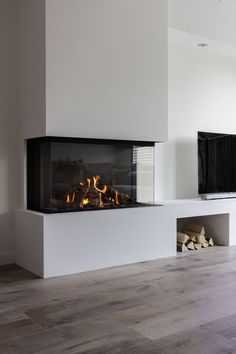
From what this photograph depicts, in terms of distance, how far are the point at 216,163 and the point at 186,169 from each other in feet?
1.25

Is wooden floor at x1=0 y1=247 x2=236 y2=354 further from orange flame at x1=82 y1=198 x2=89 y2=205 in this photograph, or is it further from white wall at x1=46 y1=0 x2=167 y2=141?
white wall at x1=46 y1=0 x2=167 y2=141

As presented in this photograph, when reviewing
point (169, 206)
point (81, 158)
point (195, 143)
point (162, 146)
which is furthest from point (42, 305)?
point (195, 143)

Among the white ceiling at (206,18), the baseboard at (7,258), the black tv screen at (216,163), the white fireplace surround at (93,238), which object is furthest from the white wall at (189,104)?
the baseboard at (7,258)

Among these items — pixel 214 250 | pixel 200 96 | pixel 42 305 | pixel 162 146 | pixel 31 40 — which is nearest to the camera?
pixel 42 305

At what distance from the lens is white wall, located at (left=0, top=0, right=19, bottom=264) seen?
160 inches

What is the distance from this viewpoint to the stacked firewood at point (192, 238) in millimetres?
4820

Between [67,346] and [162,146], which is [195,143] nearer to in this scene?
[162,146]

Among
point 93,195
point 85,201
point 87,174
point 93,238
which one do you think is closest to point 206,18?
point 87,174

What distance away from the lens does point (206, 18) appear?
4902mm

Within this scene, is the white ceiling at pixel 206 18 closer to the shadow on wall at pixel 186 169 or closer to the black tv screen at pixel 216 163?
the black tv screen at pixel 216 163

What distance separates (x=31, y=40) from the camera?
12.8 ft

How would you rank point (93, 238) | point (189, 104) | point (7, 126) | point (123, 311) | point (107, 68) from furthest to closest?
point (189, 104) → point (7, 126) → point (107, 68) → point (93, 238) → point (123, 311)

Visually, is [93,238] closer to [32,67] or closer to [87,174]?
[87,174]

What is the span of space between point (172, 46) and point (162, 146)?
3.99 ft
